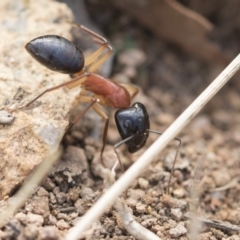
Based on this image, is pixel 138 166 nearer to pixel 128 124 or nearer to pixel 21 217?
pixel 21 217

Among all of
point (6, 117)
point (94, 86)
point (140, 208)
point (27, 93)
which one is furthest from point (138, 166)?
point (94, 86)

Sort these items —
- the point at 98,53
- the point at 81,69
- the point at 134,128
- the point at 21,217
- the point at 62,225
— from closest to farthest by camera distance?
the point at 21,217, the point at 62,225, the point at 134,128, the point at 81,69, the point at 98,53

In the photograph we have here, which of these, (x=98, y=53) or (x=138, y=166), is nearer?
(x=138, y=166)

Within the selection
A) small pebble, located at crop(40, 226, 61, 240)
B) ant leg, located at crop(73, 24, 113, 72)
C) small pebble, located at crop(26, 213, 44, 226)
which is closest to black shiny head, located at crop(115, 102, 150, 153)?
ant leg, located at crop(73, 24, 113, 72)

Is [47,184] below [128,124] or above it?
below

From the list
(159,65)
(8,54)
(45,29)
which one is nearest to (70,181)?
(8,54)

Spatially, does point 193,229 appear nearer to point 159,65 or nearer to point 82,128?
point 82,128

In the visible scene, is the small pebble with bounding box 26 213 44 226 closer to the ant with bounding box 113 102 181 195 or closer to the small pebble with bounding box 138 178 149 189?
the small pebble with bounding box 138 178 149 189

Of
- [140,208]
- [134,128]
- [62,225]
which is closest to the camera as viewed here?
[62,225]

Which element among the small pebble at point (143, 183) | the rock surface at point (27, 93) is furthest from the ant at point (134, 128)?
the rock surface at point (27, 93)
